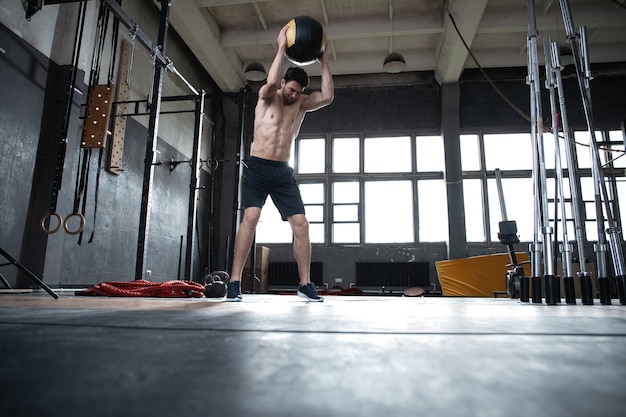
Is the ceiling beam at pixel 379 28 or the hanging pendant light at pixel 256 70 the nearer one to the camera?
the hanging pendant light at pixel 256 70

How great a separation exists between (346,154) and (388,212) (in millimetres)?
1752

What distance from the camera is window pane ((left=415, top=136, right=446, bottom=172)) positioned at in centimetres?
945

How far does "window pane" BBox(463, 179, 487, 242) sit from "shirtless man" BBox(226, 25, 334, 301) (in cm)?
716

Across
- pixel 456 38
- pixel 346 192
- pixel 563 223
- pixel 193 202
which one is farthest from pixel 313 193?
pixel 563 223

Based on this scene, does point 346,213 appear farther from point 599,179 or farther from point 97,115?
point 599,179

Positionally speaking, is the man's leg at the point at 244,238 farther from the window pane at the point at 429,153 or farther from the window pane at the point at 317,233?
the window pane at the point at 429,153

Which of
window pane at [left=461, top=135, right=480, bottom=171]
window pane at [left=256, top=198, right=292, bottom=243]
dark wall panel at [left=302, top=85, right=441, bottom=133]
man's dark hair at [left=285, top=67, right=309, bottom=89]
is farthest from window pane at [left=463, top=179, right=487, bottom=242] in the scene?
man's dark hair at [left=285, top=67, right=309, bottom=89]

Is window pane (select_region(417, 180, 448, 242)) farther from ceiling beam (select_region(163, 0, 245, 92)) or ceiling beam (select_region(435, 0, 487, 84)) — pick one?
ceiling beam (select_region(163, 0, 245, 92))

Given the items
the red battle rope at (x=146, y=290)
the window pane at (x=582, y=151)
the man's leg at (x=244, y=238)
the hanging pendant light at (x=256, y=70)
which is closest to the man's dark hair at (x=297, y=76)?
the man's leg at (x=244, y=238)

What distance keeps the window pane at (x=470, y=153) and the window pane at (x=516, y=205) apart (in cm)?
50

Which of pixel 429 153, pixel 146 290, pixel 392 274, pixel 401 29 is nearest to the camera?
pixel 146 290

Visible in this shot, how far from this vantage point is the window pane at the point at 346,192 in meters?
9.55

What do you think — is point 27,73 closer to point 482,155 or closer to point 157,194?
point 157,194

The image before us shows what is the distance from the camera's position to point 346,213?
9500mm
